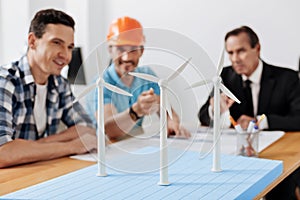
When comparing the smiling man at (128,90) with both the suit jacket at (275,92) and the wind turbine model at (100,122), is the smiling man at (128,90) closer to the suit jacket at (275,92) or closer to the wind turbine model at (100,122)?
the wind turbine model at (100,122)

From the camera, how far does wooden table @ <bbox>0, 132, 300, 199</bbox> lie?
1435 mm

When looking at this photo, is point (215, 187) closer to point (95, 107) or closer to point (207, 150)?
point (207, 150)

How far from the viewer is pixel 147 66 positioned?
142 cm

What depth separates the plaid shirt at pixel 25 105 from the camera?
1.74 m

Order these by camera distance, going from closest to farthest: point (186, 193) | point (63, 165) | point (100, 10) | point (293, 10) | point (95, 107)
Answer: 1. point (186, 193)
2. point (95, 107)
3. point (63, 165)
4. point (293, 10)
5. point (100, 10)

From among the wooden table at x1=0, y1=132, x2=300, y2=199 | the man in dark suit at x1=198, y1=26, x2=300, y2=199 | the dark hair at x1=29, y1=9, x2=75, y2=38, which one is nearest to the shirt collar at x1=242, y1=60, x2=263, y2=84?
the man in dark suit at x1=198, y1=26, x2=300, y2=199

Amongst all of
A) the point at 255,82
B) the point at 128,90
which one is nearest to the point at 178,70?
the point at 128,90

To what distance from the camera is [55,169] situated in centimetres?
159

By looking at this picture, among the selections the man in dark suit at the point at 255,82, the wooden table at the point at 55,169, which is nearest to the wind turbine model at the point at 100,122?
the wooden table at the point at 55,169

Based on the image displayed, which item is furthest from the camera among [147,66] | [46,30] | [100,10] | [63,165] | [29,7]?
[100,10]

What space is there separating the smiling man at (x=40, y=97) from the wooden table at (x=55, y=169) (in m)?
0.06

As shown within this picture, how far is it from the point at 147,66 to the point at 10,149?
577 mm

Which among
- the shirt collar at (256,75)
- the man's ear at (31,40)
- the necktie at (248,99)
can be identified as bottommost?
the necktie at (248,99)

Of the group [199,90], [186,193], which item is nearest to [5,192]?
[186,193]
